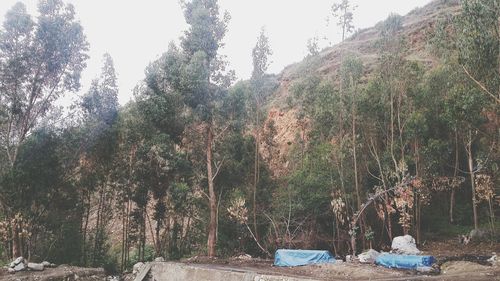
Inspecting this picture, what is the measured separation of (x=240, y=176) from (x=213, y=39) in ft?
31.9

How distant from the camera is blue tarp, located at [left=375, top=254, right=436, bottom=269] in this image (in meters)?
13.5

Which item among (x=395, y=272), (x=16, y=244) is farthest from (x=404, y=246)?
(x=16, y=244)

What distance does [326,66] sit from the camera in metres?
52.0

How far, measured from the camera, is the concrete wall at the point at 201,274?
12677 millimetres

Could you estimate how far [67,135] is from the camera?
21.8 m

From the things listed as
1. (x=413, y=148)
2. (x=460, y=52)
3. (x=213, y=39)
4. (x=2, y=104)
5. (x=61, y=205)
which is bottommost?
(x=61, y=205)

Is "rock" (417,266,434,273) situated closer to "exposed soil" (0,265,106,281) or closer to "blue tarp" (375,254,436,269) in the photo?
"blue tarp" (375,254,436,269)

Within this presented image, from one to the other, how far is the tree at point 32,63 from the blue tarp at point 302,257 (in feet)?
41.8

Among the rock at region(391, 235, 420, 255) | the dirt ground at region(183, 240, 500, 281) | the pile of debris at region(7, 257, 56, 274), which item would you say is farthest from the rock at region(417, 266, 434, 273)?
the pile of debris at region(7, 257, 56, 274)

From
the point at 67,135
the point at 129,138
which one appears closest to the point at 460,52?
the point at 129,138

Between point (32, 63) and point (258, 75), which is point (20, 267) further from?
point (258, 75)

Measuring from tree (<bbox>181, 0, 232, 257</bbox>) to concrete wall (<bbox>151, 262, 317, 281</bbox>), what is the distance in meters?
4.46

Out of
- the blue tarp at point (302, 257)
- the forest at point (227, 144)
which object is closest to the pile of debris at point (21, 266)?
the forest at point (227, 144)

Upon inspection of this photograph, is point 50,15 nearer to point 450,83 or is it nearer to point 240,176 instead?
point 240,176
